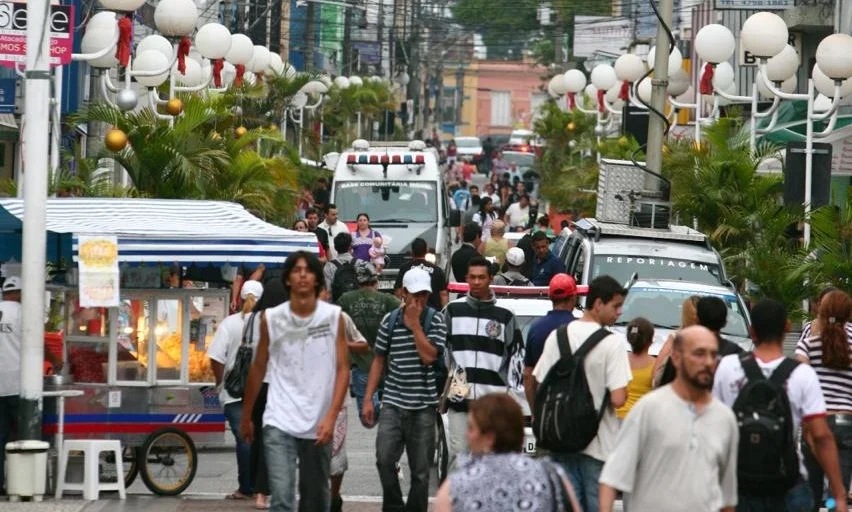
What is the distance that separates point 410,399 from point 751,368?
334cm

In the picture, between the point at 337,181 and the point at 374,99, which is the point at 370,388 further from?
the point at 374,99

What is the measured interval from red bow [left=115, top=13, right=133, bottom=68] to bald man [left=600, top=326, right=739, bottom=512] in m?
14.9

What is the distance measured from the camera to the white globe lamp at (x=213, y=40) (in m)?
26.5

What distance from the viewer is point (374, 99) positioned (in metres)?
65.6

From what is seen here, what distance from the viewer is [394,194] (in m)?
31.4

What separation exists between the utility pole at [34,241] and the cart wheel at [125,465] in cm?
71

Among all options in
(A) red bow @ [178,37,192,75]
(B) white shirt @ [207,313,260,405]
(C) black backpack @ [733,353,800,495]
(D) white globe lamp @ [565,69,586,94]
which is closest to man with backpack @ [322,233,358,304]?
(A) red bow @ [178,37,192,75]

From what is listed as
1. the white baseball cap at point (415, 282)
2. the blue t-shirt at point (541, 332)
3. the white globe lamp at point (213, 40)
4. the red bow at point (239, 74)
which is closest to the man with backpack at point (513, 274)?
the white baseball cap at point (415, 282)

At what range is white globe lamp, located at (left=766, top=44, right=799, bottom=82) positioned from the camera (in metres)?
24.9

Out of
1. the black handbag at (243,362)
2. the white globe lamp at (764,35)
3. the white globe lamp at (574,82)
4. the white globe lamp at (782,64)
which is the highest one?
the white globe lamp at (574,82)

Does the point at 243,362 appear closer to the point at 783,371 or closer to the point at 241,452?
the point at 241,452

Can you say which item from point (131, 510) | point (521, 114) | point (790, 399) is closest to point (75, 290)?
point (131, 510)

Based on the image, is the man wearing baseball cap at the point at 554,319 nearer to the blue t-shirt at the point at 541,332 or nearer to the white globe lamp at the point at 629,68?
the blue t-shirt at the point at 541,332

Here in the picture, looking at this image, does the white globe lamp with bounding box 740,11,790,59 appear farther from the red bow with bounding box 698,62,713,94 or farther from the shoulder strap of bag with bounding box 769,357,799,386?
the shoulder strap of bag with bounding box 769,357,799,386
